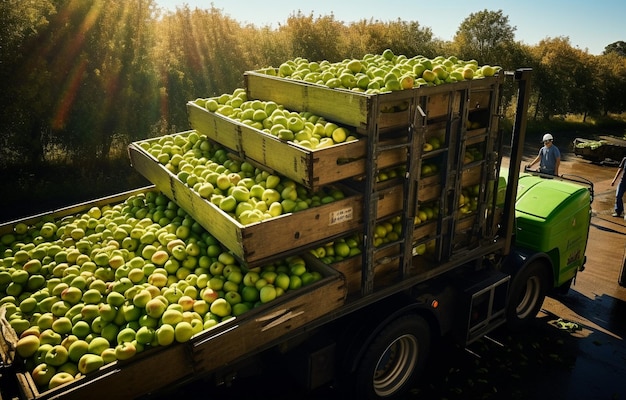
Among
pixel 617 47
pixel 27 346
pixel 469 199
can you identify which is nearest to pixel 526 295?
pixel 469 199

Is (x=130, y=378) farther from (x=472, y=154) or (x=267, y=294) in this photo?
(x=472, y=154)

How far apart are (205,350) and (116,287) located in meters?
1.36

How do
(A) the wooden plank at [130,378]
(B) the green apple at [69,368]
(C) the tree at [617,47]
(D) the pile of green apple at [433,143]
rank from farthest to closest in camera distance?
1. (C) the tree at [617,47]
2. (D) the pile of green apple at [433,143]
3. (B) the green apple at [69,368]
4. (A) the wooden plank at [130,378]

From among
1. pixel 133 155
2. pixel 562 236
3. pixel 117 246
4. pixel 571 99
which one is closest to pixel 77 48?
pixel 133 155

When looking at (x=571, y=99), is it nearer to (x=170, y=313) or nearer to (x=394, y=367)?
(x=394, y=367)

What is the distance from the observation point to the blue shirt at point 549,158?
34.7 feet

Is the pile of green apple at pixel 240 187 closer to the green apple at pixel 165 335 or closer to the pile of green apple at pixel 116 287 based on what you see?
the pile of green apple at pixel 116 287

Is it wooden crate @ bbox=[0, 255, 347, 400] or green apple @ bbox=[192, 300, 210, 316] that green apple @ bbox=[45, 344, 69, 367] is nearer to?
wooden crate @ bbox=[0, 255, 347, 400]

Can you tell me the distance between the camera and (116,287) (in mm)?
4457

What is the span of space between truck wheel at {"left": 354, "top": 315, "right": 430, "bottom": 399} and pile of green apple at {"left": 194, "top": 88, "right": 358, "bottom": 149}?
7.27 feet

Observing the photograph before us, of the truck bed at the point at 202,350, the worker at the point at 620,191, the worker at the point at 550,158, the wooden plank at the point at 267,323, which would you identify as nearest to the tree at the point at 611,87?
the worker at the point at 620,191

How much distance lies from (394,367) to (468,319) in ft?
3.90

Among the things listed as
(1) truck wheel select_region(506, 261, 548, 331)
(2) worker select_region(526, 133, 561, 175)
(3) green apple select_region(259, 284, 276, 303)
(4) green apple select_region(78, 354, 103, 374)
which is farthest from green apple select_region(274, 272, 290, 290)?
(2) worker select_region(526, 133, 561, 175)

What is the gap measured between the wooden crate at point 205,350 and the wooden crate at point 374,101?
156 cm
